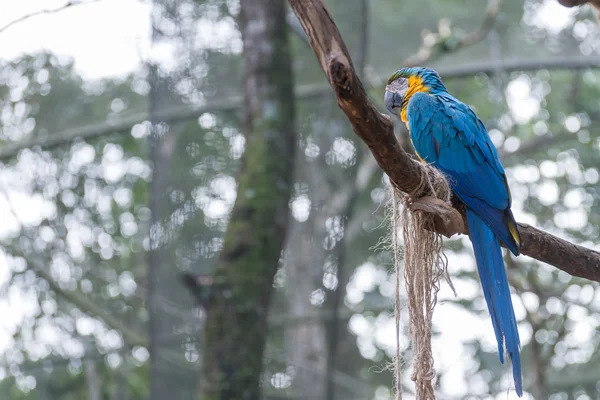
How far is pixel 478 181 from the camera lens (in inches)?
80.8

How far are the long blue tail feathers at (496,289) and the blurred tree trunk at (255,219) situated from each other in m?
1.36

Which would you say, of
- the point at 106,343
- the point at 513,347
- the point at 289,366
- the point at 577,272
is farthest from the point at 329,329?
the point at 106,343

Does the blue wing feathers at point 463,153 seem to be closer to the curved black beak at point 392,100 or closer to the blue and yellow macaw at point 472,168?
the blue and yellow macaw at point 472,168

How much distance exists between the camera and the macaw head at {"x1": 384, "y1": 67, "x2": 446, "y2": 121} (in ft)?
7.92

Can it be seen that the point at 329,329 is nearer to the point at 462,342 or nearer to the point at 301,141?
the point at 301,141

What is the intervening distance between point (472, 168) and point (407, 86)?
0.51 m

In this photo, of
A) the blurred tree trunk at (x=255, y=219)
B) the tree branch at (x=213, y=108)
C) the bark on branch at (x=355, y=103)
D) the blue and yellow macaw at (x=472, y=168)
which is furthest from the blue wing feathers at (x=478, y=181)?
the tree branch at (x=213, y=108)

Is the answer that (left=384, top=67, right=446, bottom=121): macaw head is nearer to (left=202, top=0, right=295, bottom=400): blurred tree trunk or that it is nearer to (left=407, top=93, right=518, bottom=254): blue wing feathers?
(left=407, top=93, right=518, bottom=254): blue wing feathers

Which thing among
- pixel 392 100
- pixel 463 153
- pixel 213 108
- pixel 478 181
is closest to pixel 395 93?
pixel 392 100

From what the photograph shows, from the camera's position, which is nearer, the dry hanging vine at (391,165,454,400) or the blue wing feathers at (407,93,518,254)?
the dry hanging vine at (391,165,454,400)

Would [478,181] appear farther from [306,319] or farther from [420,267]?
[306,319]

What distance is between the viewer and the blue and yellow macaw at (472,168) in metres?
1.81

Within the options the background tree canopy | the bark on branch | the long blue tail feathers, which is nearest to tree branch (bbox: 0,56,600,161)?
the background tree canopy

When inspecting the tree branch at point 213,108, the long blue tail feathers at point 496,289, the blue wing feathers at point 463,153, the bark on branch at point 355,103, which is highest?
the tree branch at point 213,108
